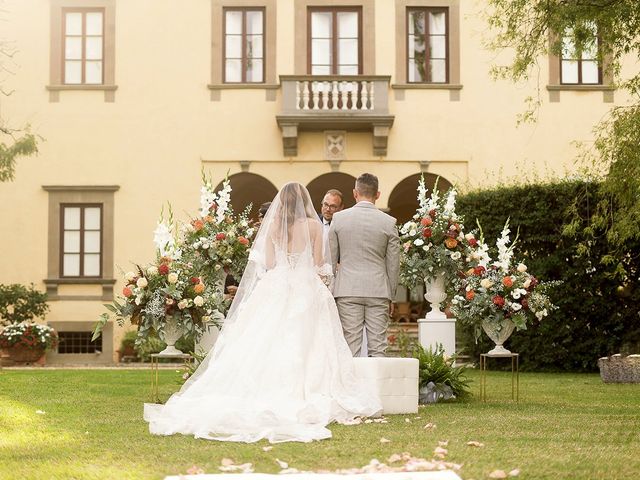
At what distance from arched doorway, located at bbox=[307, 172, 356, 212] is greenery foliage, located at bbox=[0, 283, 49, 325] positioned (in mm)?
5939

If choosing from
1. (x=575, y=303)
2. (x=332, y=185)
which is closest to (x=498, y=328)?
(x=575, y=303)

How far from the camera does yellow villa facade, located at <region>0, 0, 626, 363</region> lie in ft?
75.0

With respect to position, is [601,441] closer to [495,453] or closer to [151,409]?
[495,453]

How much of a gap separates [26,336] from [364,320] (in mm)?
12320

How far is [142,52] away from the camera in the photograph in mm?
22984

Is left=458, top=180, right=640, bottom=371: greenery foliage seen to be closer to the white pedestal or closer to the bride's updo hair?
the white pedestal

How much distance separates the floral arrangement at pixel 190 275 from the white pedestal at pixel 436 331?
6.63 feet

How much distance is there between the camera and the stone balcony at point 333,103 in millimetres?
22188

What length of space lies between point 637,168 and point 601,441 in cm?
601

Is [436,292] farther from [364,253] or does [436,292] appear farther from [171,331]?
[171,331]

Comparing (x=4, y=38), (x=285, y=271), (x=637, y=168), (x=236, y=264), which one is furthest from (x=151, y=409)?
(x=4, y=38)

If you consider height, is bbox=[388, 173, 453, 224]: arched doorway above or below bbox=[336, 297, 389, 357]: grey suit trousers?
above

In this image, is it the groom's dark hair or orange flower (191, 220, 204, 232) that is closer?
the groom's dark hair

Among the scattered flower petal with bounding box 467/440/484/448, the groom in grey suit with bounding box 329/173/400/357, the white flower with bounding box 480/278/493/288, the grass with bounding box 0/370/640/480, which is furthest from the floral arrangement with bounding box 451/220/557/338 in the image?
the scattered flower petal with bounding box 467/440/484/448
